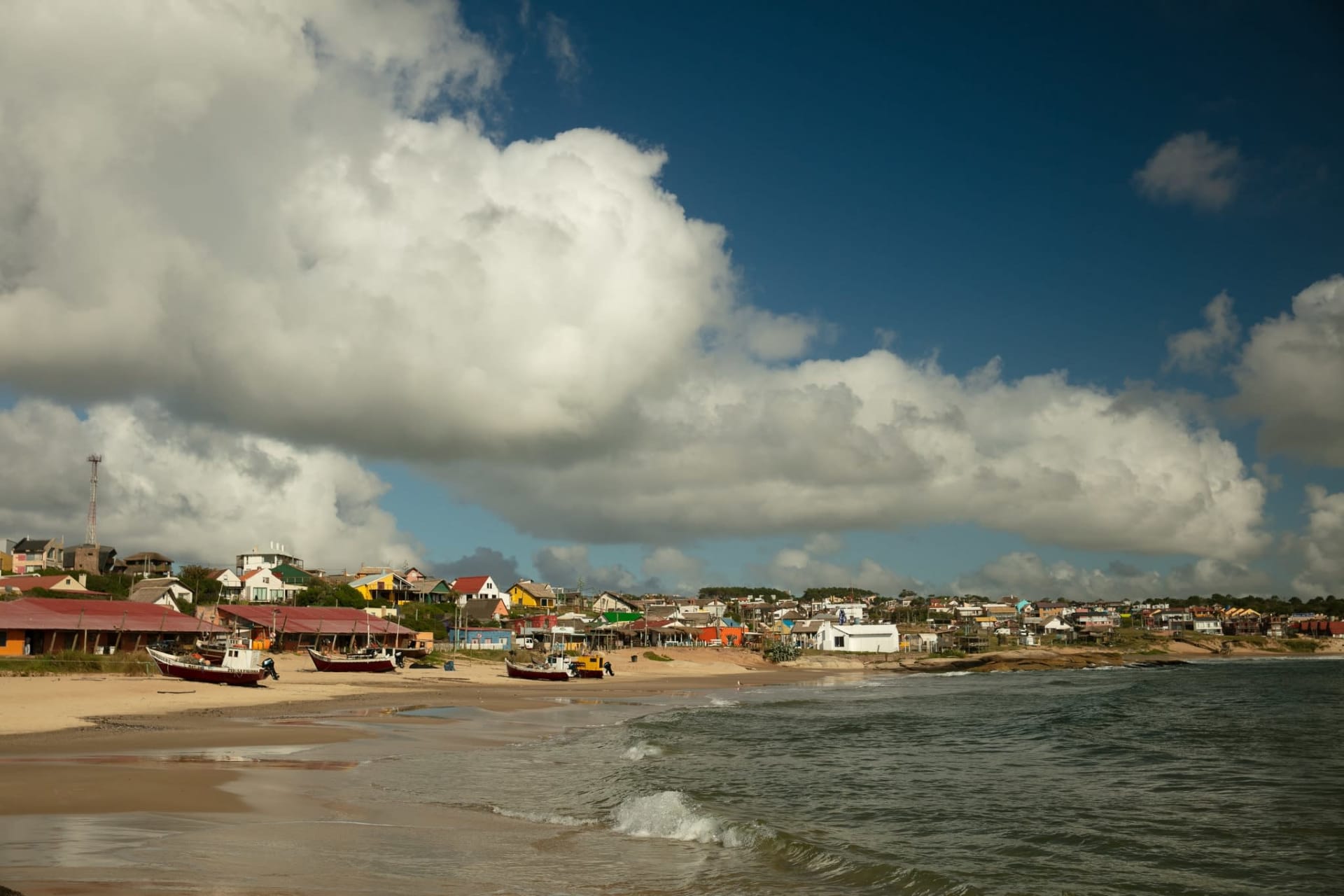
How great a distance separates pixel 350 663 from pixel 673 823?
168 feet

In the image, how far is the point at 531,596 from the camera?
15975 centimetres

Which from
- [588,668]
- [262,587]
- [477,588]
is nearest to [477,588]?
[477,588]

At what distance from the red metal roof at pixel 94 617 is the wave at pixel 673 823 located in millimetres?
56160

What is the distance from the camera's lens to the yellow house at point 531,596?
513ft

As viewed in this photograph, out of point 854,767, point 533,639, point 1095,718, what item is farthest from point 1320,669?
point 854,767

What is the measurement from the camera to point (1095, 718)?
41.6 meters

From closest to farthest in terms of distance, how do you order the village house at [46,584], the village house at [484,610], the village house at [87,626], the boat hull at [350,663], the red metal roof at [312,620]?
the village house at [87,626] → the boat hull at [350,663] → the red metal roof at [312,620] → the village house at [46,584] → the village house at [484,610]

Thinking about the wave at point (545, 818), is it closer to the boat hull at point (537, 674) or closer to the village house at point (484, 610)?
the boat hull at point (537, 674)

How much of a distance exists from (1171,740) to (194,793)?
103 ft

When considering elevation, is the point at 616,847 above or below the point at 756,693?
above

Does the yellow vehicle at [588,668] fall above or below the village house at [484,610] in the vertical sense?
below

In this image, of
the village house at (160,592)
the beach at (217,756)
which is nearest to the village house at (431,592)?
the village house at (160,592)

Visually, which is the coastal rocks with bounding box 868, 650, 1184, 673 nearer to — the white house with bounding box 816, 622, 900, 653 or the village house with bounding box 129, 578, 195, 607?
the white house with bounding box 816, 622, 900, 653

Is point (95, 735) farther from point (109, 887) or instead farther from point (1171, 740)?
point (1171, 740)
